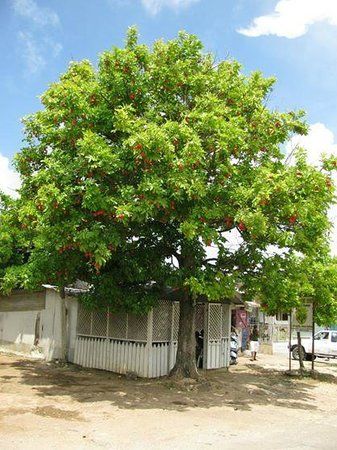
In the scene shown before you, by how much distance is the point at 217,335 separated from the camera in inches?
764

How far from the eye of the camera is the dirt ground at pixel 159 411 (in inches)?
329

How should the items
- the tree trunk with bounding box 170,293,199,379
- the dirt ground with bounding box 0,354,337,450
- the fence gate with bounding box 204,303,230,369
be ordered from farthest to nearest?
the fence gate with bounding box 204,303,230,369 → the tree trunk with bounding box 170,293,199,379 → the dirt ground with bounding box 0,354,337,450

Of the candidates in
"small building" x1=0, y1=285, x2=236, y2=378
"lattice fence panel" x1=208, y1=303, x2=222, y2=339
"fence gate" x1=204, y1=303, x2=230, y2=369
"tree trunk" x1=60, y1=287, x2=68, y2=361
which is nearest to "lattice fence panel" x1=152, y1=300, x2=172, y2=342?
"small building" x1=0, y1=285, x2=236, y2=378

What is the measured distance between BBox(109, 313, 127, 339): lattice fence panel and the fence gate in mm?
3360

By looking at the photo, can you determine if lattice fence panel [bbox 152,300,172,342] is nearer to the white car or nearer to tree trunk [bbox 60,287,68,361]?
tree trunk [bbox 60,287,68,361]

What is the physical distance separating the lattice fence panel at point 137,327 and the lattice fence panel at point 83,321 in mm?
2372

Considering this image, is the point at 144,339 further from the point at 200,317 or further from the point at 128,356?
the point at 200,317

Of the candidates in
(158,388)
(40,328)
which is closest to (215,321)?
(158,388)

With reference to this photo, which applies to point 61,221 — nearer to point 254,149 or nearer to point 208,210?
point 208,210

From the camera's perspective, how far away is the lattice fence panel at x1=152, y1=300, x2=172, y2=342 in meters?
16.8

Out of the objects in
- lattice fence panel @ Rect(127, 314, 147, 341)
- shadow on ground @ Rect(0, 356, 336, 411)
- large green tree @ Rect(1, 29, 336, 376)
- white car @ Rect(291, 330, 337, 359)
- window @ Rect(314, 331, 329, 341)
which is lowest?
→ shadow on ground @ Rect(0, 356, 336, 411)

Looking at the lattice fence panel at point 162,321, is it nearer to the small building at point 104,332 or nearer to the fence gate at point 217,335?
the small building at point 104,332

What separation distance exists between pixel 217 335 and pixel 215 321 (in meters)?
0.58

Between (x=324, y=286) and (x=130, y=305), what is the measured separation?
6.63 metres
